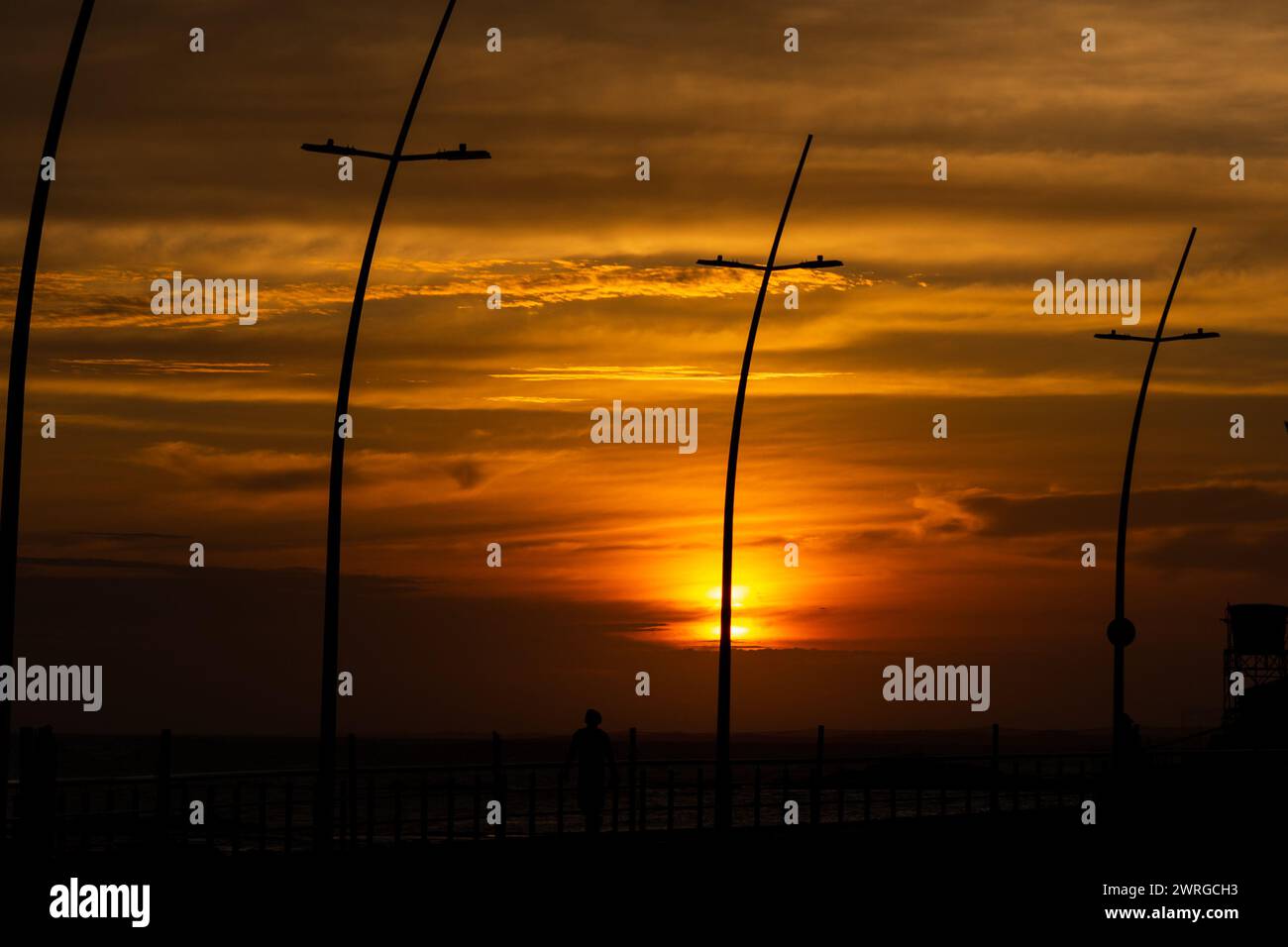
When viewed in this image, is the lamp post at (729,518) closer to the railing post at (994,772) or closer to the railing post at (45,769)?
the railing post at (994,772)

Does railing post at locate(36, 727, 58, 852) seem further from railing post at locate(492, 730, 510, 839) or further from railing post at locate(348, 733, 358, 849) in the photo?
railing post at locate(492, 730, 510, 839)

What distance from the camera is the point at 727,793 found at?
3428 cm

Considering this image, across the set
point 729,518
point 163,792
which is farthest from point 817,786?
point 163,792

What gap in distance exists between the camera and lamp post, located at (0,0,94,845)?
20.1 m

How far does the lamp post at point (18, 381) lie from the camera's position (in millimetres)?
20125

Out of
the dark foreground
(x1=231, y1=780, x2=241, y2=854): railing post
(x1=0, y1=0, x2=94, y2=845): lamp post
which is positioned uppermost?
(x1=0, y1=0, x2=94, y2=845): lamp post

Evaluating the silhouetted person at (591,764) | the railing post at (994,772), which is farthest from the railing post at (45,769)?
the railing post at (994,772)

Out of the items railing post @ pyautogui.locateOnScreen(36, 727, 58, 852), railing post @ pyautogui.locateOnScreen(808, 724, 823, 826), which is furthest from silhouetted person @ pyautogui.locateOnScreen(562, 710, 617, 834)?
railing post @ pyautogui.locateOnScreen(36, 727, 58, 852)

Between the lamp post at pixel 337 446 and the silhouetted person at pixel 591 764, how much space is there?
3.58 meters

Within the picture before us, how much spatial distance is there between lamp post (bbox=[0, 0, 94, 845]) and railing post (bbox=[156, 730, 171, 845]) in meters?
1.84

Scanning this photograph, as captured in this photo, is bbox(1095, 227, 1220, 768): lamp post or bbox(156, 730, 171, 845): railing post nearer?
bbox(156, 730, 171, 845): railing post

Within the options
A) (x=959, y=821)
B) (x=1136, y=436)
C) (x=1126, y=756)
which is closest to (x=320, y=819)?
(x=959, y=821)

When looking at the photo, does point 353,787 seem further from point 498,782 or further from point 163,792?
point 163,792
